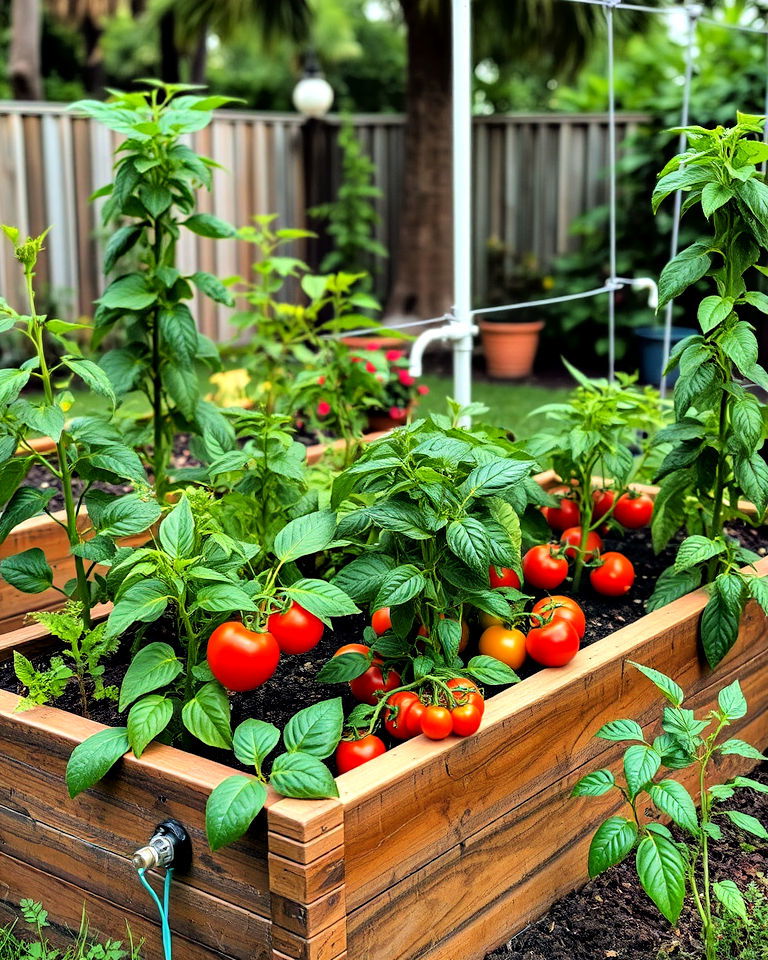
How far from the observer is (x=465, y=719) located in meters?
1.69

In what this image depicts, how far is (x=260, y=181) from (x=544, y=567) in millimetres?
5769

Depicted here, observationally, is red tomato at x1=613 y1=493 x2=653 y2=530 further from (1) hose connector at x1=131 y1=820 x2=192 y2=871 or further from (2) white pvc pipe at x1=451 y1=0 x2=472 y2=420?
(1) hose connector at x1=131 y1=820 x2=192 y2=871

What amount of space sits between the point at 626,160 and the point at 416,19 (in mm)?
1575

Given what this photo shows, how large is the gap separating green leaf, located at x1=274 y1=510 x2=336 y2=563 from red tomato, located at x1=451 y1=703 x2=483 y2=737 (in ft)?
1.16

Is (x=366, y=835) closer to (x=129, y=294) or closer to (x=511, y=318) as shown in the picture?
(x=129, y=294)

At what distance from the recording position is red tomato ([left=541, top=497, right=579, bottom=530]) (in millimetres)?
2664

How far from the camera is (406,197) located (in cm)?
748

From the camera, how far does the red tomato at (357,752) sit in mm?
1703

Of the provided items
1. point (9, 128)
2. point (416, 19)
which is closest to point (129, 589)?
point (9, 128)

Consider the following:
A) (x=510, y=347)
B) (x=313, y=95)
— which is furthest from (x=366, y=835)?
(x=313, y=95)

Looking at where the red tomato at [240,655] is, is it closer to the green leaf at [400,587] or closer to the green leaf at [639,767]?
the green leaf at [400,587]

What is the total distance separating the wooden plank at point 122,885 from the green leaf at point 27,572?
38cm

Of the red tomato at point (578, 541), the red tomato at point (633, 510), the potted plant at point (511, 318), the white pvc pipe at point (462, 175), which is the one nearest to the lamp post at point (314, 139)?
A: the potted plant at point (511, 318)

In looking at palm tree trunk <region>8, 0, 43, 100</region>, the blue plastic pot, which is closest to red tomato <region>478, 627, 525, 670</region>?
the blue plastic pot
